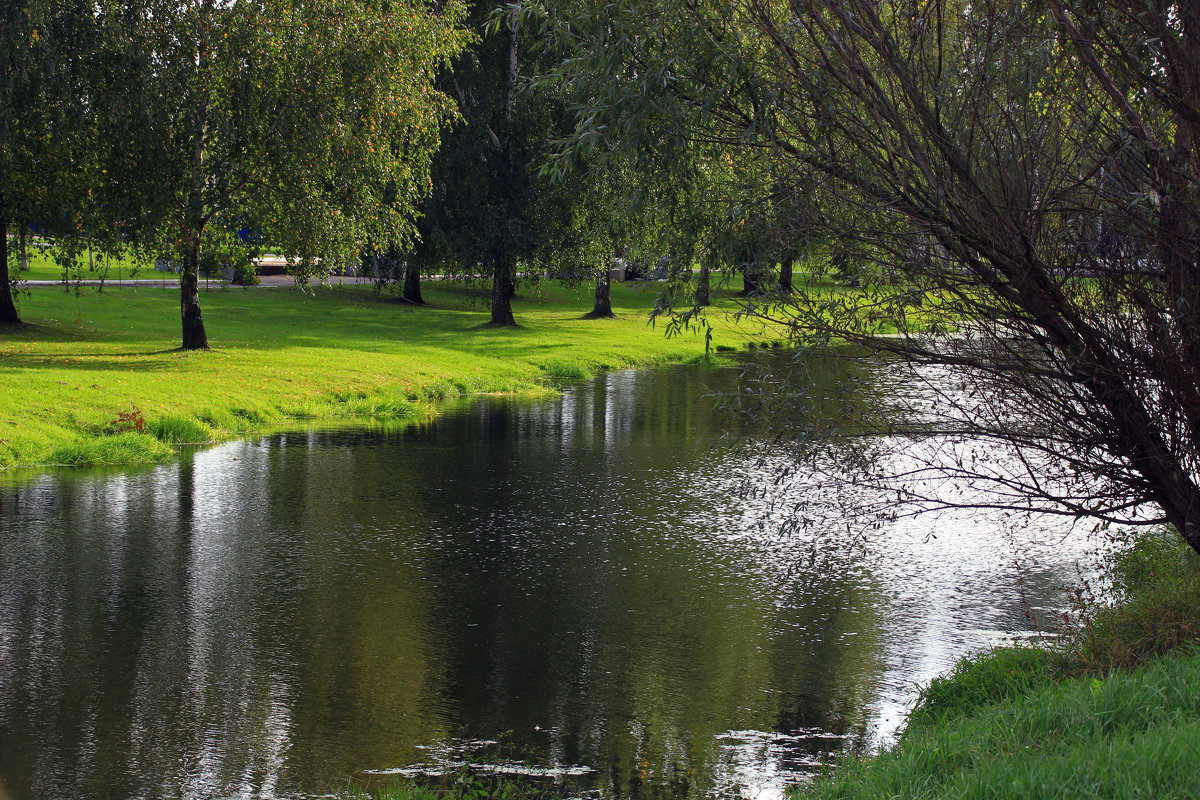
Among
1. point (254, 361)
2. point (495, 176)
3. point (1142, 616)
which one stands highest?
point (495, 176)

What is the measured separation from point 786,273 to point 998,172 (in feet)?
5.74

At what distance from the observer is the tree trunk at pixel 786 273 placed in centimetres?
891

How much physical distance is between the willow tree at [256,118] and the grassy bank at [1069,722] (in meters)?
20.2

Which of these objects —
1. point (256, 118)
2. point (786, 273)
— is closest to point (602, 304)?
point (256, 118)

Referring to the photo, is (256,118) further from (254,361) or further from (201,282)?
(201,282)

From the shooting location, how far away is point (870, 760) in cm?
656

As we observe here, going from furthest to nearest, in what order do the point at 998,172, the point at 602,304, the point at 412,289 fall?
the point at 412,289
the point at 602,304
the point at 998,172

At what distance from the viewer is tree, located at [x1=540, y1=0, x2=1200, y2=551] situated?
8297 millimetres

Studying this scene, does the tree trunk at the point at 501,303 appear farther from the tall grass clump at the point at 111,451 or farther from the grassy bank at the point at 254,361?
the tall grass clump at the point at 111,451

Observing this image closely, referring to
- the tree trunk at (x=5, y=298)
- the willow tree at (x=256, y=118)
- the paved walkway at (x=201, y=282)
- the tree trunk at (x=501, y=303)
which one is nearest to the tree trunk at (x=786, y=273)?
the willow tree at (x=256, y=118)

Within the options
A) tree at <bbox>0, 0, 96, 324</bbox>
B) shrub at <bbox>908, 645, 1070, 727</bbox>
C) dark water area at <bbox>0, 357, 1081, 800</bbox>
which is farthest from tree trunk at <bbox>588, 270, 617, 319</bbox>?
shrub at <bbox>908, 645, 1070, 727</bbox>

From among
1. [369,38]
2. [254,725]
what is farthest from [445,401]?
[254,725]

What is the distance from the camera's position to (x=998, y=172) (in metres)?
8.59

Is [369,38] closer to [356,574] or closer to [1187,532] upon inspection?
[356,574]
